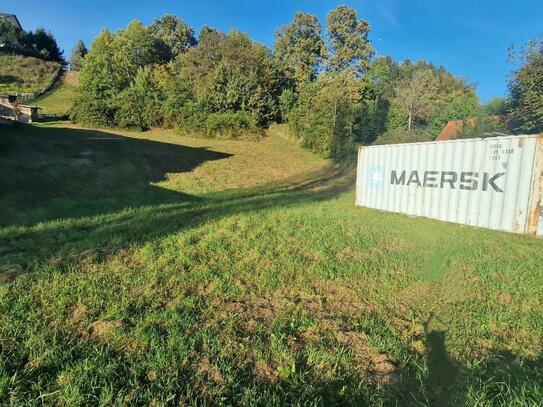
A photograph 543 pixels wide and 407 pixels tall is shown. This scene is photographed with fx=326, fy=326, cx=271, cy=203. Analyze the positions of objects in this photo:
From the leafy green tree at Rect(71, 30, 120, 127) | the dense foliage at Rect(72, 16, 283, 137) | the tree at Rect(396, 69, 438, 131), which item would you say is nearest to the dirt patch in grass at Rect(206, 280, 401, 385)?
the dense foliage at Rect(72, 16, 283, 137)

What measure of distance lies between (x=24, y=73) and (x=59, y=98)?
11.1 metres

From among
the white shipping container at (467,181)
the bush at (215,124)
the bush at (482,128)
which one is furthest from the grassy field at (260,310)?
the bush at (482,128)

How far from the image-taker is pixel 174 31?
59.8 m

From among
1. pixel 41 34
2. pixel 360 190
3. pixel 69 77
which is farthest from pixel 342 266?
pixel 41 34

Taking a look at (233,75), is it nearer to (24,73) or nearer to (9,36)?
(24,73)

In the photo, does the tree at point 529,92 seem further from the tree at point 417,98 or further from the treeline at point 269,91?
the tree at point 417,98

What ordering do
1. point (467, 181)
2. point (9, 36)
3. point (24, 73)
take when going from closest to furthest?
1. point (467, 181)
2. point (24, 73)
3. point (9, 36)

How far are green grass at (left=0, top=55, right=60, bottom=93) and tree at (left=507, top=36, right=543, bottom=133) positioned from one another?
55.3m

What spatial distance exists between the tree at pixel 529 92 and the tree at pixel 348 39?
62.4ft

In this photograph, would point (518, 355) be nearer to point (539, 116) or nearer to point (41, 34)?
point (539, 116)

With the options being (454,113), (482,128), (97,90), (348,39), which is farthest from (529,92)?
(97,90)

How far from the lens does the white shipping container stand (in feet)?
22.9

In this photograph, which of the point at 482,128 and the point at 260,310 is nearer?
the point at 260,310

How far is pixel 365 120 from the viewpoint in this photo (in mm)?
34031
